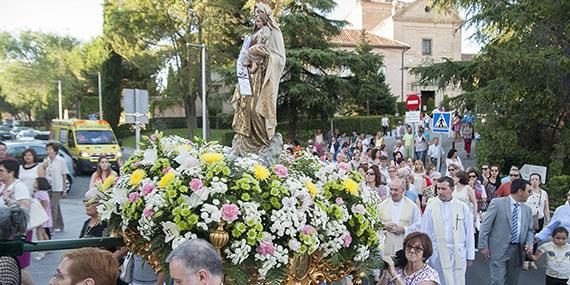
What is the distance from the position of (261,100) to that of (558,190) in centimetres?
1137

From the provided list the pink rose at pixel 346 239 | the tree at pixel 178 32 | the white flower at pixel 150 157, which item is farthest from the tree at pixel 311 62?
the pink rose at pixel 346 239

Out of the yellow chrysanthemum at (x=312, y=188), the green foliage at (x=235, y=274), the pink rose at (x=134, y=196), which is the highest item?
the yellow chrysanthemum at (x=312, y=188)

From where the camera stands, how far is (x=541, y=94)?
14766 mm

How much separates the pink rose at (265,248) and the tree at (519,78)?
12979 millimetres

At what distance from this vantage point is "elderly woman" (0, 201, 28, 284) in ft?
10.3

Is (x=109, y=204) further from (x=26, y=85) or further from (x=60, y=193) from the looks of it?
(x=26, y=85)

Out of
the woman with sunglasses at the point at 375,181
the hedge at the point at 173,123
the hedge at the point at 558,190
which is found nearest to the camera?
the woman with sunglasses at the point at 375,181

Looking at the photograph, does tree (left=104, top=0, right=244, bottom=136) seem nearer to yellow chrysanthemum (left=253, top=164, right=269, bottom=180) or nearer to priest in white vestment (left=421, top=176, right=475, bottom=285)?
priest in white vestment (left=421, top=176, right=475, bottom=285)

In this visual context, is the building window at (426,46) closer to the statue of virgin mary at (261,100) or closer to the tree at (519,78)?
the tree at (519,78)

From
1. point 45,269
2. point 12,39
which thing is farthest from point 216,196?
point 12,39

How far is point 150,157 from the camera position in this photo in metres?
3.81

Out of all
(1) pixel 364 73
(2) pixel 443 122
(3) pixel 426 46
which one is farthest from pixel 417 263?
(3) pixel 426 46

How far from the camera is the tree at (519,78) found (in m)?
14.6

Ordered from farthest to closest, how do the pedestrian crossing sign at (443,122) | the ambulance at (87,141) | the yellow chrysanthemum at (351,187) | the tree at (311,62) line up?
the tree at (311,62) → the ambulance at (87,141) → the pedestrian crossing sign at (443,122) → the yellow chrysanthemum at (351,187)
